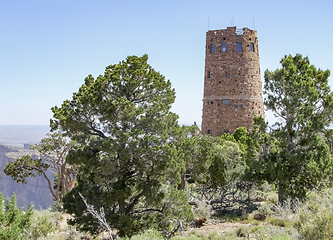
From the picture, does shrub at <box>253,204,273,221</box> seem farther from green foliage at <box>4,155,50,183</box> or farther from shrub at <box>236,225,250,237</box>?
green foliage at <box>4,155,50,183</box>

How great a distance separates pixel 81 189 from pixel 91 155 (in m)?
1.53

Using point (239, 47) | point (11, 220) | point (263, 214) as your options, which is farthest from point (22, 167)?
point (239, 47)

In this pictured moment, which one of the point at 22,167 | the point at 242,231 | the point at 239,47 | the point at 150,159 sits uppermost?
the point at 239,47

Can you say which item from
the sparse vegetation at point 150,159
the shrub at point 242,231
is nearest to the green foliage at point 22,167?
the sparse vegetation at point 150,159

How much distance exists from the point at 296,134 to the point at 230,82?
53.7 feet

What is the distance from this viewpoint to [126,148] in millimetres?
13156

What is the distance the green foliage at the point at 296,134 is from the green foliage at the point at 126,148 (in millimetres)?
5527

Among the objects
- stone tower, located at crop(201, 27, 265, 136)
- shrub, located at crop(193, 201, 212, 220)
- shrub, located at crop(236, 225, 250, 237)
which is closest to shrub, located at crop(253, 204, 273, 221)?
shrub, located at crop(193, 201, 212, 220)

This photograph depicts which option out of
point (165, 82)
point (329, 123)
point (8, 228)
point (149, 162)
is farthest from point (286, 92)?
point (8, 228)

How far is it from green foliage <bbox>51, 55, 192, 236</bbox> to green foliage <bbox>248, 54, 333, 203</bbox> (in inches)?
218

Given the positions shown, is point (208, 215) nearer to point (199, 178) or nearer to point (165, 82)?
point (199, 178)

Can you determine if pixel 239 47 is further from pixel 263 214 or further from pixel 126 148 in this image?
pixel 126 148

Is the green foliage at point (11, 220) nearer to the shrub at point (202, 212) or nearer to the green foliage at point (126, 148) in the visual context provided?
the green foliage at point (126, 148)

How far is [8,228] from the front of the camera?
9492mm
